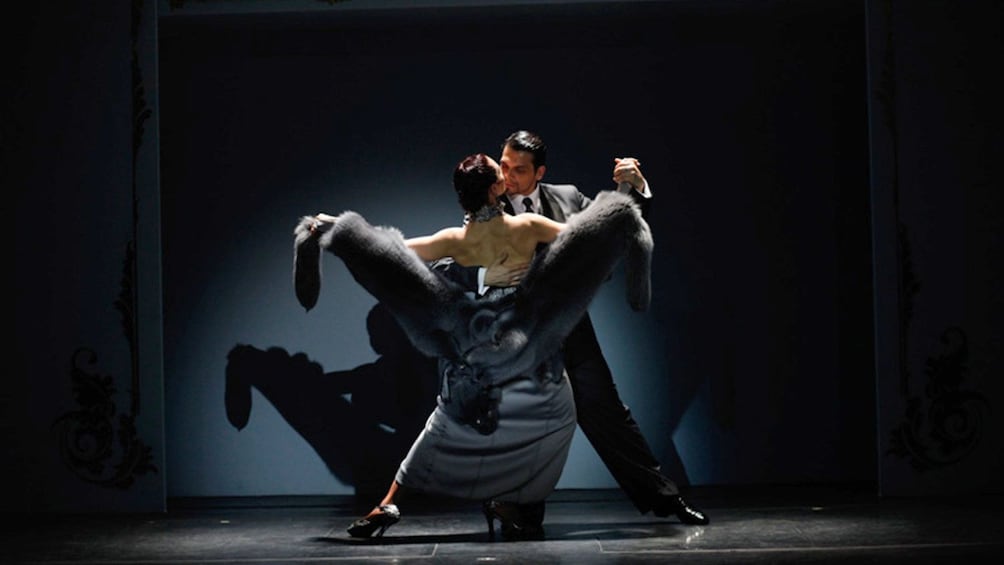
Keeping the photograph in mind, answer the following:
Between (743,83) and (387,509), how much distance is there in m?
2.57

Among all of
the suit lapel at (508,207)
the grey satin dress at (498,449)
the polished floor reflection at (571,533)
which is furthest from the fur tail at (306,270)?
the polished floor reflection at (571,533)

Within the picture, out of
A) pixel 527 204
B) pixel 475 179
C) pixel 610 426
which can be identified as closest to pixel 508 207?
pixel 527 204

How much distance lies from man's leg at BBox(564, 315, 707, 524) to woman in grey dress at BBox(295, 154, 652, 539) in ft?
0.89

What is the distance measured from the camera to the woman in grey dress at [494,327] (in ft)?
16.0

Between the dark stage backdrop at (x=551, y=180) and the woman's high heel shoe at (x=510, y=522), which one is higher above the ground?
the dark stage backdrop at (x=551, y=180)

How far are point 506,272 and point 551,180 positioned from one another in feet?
4.12

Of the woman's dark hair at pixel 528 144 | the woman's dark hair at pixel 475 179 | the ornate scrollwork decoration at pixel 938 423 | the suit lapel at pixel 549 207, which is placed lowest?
the ornate scrollwork decoration at pixel 938 423

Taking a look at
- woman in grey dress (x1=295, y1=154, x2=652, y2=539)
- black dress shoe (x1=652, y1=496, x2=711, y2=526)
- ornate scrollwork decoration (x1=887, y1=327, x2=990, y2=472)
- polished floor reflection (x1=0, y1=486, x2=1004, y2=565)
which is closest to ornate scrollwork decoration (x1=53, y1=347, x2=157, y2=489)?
polished floor reflection (x1=0, y1=486, x2=1004, y2=565)

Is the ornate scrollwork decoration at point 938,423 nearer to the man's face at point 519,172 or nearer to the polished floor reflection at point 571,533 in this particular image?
the polished floor reflection at point 571,533

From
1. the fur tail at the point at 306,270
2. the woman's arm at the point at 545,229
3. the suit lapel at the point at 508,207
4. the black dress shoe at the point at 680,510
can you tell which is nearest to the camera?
the woman's arm at the point at 545,229

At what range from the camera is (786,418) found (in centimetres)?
616

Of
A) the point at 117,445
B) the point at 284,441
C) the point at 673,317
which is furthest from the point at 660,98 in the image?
the point at 117,445

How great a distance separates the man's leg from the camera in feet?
17.0

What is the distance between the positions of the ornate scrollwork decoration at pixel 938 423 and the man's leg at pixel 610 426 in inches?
43.5
